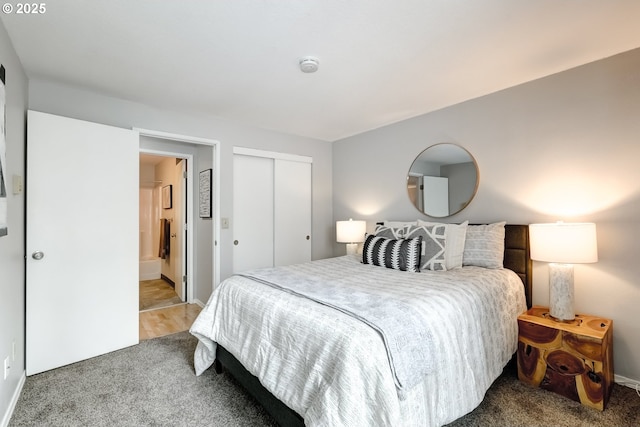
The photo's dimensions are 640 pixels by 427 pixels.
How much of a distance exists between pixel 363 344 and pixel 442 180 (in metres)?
2.38

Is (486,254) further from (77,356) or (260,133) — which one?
(77,356)

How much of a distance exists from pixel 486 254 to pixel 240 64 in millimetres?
2494

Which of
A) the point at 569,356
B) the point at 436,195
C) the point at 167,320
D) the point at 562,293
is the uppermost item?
the point at 436,195

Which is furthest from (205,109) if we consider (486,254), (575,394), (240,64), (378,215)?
(575,394)

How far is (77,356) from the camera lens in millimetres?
2379

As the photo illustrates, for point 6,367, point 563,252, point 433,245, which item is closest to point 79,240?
point 6,367

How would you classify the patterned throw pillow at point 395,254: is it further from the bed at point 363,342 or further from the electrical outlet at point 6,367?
the electrical outlet at point 6,367

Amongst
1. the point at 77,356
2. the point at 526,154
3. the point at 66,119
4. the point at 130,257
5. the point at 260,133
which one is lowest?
the point at 77,356

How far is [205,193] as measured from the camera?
3.65 m

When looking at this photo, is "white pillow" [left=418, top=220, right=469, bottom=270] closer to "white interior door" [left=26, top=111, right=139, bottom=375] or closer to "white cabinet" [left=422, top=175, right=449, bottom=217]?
"white cabinet" [left=422, top=175, right=449, bottom=217]

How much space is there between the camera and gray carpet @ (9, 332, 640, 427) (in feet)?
5.47

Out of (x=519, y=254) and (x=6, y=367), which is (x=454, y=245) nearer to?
(x=519, y=254)

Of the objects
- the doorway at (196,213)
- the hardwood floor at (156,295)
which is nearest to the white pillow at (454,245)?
the doorway at (196,213)

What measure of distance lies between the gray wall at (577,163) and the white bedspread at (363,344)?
575 millimetres
